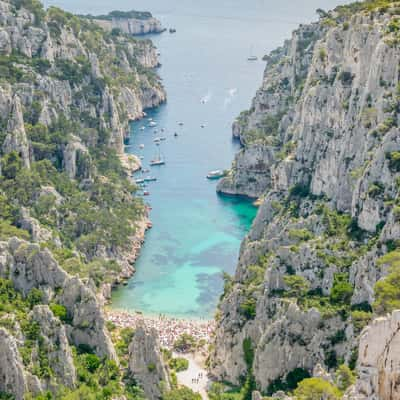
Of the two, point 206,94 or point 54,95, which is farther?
point 206,94

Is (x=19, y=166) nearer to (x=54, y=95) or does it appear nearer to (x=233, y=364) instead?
(x=54, y=95)

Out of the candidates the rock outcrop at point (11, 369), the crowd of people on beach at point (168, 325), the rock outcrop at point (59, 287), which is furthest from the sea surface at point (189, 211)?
the rock outcrop at point (11, 369)

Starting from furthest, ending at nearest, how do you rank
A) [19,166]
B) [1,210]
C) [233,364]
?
1. [19,166]
2. [1,210]
3. [233,364]

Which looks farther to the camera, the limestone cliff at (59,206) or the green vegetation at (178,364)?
the green vegetation at (178,364)

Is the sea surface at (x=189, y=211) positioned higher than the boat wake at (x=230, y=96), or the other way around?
the boat wake at (x=230, y=96)

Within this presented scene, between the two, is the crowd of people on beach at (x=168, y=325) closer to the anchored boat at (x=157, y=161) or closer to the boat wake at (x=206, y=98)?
the anchored boat at (x=157, y=161)

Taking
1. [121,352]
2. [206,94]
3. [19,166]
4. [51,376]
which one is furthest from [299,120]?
[206,94]

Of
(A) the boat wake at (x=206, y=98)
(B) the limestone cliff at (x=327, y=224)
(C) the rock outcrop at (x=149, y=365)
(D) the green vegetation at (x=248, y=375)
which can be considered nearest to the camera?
(B) the limestone cliff at (x=327, y=224)

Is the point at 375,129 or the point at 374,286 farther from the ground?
the point at 375,129
